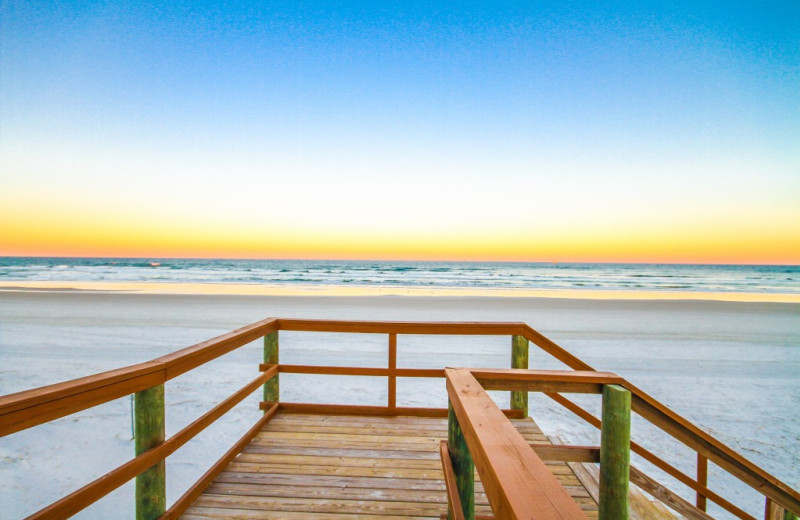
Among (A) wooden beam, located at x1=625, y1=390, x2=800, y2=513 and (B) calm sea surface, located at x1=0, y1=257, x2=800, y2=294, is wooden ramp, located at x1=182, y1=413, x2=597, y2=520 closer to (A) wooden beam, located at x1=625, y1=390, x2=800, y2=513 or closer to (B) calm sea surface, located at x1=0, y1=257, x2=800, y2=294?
(A) wooden beam, located at x1=625, y1=390, x2=800, y2=513

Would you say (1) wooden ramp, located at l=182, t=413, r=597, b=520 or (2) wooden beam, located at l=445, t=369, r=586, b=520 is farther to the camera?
(1) wooden ramp, located at l=182, t=413, r=597, b=520

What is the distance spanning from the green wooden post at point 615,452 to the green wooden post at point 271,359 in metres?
3.08

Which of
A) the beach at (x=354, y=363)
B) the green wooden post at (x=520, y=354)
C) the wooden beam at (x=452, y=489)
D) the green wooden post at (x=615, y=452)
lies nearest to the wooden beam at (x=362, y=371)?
the green wooden post at (x=520, y=354)

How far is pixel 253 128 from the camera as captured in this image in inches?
597

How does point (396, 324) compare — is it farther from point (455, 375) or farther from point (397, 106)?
point (397, 106)

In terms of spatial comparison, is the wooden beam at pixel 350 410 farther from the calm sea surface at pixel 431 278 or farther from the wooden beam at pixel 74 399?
the calm sea surface at pixel 431 278

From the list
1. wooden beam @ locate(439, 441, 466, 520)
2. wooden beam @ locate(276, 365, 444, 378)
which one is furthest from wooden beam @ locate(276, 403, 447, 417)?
wooden beam @ locate(439, 441, 466, 520)

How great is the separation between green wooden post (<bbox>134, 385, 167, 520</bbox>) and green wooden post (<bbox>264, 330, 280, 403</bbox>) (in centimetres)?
165

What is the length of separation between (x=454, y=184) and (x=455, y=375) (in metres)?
23.9

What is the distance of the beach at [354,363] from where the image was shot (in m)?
4.08

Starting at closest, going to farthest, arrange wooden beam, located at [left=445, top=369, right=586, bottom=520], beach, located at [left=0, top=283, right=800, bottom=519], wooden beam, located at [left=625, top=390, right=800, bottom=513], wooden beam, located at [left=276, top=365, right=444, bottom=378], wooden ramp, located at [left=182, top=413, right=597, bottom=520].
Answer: wooden beam, located at [left=445, top=369, right=586, bottom=520]
wooden beam, located at [left=625, top=390, right=800, bottom=513]
wooden ramp, located at [left=182, top=413, right=597, bottom=520]
wooden beam, located at [left=276, top=365, right=444, bottom=378]
beach, located at [left=0, top=283, right=800, bottom=519]

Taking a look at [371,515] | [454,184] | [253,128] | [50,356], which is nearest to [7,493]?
[371,515]

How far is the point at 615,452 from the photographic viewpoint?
133 centimetres

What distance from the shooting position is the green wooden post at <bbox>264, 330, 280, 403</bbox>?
12.1 feet
